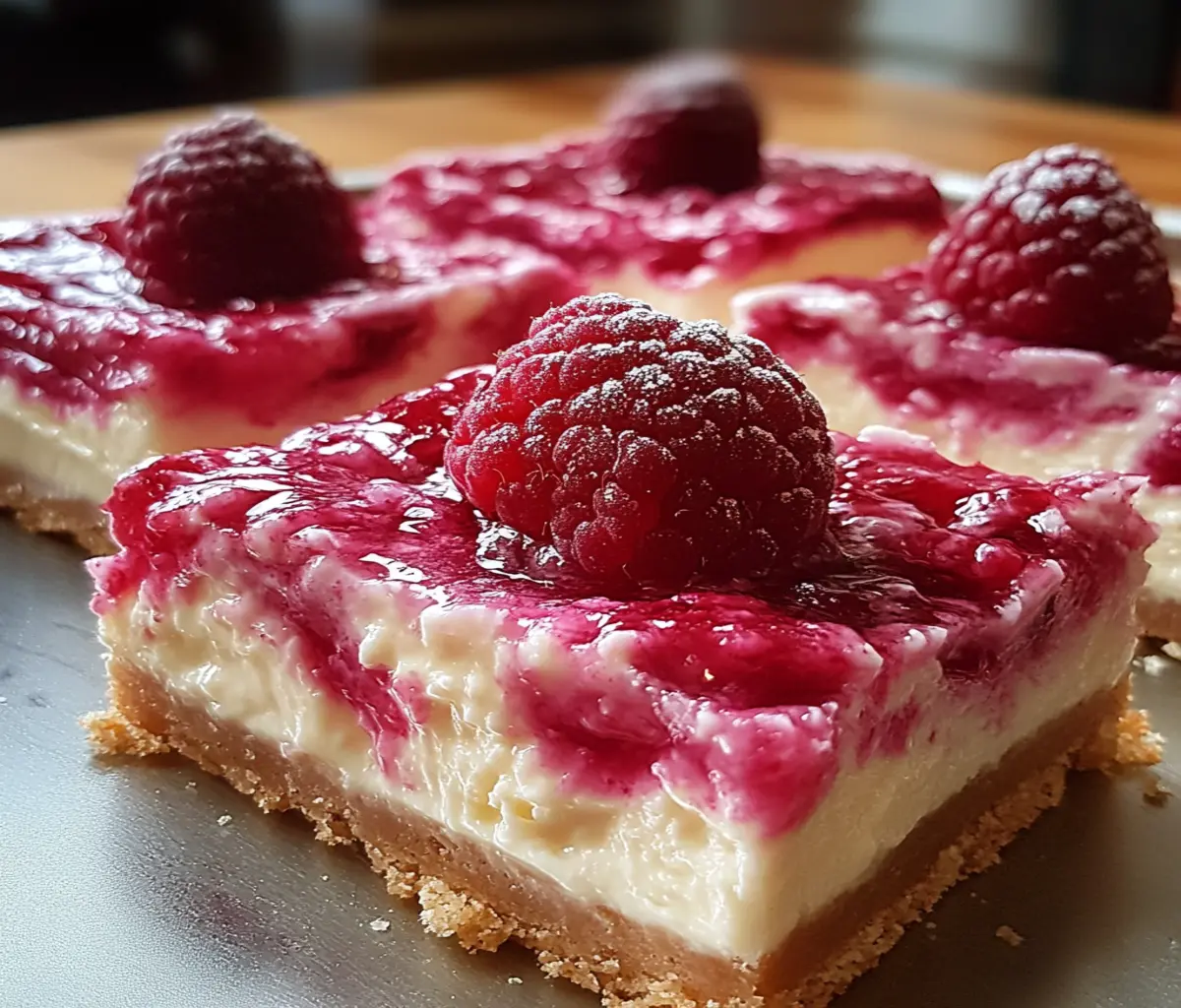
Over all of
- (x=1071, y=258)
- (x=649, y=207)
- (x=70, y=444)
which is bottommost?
(x=70, y=444)

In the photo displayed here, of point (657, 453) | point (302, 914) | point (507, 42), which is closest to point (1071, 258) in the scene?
point (657, 453)

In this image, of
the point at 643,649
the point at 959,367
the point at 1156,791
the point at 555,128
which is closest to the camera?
the point at 643,649

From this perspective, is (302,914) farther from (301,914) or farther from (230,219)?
(230,219)

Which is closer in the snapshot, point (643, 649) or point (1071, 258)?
point (643, 649)

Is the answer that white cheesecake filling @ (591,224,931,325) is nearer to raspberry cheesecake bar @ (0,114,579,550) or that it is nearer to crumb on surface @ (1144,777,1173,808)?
raspberry cheesecake bar @ (0,114,579,550)

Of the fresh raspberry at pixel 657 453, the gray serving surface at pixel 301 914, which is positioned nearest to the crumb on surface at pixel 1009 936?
the gray serving surface at pixel 301 914

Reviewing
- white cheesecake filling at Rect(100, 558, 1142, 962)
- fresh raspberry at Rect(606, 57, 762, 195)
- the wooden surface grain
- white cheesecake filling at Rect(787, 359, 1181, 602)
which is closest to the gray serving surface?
white cheesecake filling at Rect(100, 558, 1142, 962)

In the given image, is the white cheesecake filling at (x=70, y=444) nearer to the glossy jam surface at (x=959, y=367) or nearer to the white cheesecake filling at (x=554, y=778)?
the white cheesecake filling at (x=554, y=778)
